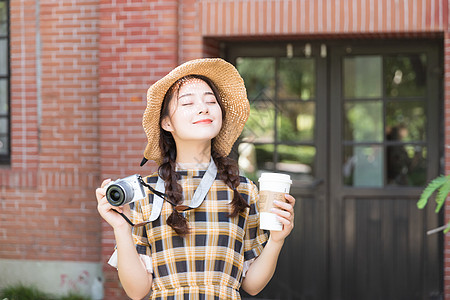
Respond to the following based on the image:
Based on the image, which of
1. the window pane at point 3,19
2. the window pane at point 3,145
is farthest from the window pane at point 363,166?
the window pane at point 3,19

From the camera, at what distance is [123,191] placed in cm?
233

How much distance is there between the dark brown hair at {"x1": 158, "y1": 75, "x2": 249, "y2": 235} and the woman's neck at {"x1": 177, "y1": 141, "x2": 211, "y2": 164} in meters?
0.04

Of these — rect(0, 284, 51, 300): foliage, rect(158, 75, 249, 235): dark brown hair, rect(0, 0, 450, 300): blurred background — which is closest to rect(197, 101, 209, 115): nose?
rect(158, 75, 249, 235): dark brown hair

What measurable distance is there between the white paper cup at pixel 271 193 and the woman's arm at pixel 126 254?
490mm

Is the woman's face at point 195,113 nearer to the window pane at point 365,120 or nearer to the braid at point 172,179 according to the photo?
the braid at point 172,179

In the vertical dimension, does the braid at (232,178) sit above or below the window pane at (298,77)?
below

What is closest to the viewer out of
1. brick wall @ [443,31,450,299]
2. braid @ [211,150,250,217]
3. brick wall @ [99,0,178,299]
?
braid @ [211,150,250,217]

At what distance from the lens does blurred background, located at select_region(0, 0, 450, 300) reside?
561 centimetres

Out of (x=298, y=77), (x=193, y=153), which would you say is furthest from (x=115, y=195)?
(x=298, y=77)

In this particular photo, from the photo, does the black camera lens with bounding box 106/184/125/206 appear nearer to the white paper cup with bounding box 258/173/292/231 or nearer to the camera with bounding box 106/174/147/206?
the camera with bounding box 106/174/147/206

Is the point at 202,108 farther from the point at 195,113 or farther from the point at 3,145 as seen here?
the point at 3,145

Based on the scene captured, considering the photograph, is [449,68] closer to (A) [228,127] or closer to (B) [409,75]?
(B) [409,75]

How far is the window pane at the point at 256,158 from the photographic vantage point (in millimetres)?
6090

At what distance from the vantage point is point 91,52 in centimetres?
600
